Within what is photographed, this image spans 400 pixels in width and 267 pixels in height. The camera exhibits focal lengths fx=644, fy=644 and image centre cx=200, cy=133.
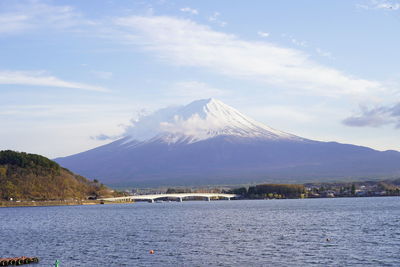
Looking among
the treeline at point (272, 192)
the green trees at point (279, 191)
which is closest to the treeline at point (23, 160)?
the treeline at point (272, 192)

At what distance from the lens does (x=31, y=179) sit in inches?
5167

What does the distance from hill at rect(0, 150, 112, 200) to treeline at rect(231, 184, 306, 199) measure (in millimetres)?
50137

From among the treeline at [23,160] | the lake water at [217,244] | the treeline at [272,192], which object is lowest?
the lake water at [217,244]

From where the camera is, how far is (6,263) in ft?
120

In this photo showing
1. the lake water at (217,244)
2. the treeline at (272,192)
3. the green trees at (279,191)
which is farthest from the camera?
the green trees at (279,191)

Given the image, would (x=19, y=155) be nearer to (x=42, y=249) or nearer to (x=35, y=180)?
(x=35, y=180)

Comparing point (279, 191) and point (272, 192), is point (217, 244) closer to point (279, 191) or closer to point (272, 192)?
point (272, 192)

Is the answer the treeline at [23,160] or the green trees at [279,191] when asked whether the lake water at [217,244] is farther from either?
the green trees at [279,191]

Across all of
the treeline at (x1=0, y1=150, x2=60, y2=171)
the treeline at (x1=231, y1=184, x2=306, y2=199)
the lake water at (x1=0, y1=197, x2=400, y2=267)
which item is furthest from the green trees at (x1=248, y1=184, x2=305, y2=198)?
the lake water at (x1=0, y1=197, x2=400, y2=267)

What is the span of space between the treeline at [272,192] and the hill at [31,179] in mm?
50137

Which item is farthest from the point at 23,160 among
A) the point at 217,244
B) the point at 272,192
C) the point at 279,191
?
the point at 217,244

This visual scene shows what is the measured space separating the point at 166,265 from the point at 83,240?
16147mm

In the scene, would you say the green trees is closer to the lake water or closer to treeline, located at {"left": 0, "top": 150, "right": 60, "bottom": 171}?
treeline, located at {"left": 0, "top": 150, "right": 60, "bottom": 171}

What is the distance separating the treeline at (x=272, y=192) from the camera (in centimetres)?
17662
